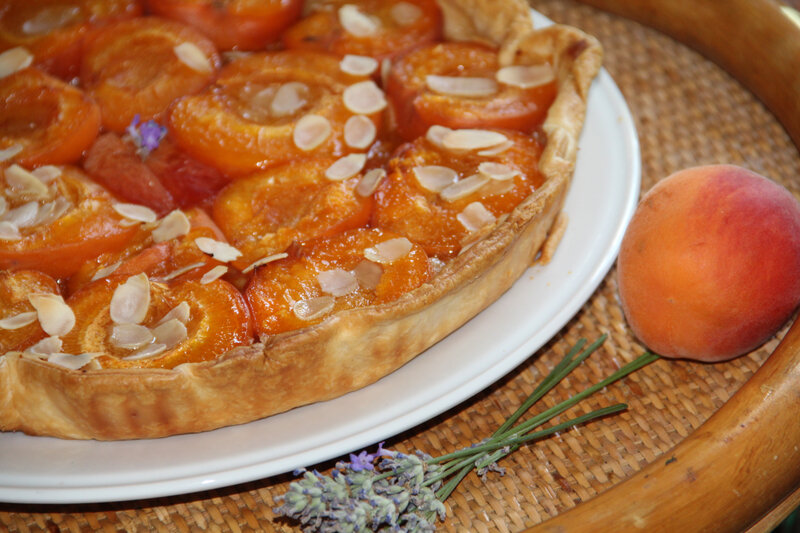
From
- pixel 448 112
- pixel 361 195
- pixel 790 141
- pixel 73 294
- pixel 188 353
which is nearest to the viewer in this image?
pixel 188 353

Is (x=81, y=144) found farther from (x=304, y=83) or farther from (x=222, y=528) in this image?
(x=222, y=528)

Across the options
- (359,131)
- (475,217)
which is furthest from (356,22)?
(475,217)

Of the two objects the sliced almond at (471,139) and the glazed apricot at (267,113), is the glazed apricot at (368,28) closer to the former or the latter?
the glazed apricot at (267,113)

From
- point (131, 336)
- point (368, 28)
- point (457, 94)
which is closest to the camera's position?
point (131, 336)

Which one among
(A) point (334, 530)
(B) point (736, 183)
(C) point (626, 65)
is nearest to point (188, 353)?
(A) point (334, 530)

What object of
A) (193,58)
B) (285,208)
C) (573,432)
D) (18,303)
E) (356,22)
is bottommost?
(573,432)

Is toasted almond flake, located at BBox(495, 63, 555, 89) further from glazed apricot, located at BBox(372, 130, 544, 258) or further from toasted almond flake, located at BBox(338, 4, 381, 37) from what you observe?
toasted almond flake, located at BBox(338, 4, 381, 37)

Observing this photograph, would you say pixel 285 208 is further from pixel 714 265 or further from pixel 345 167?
pixel 714 265
